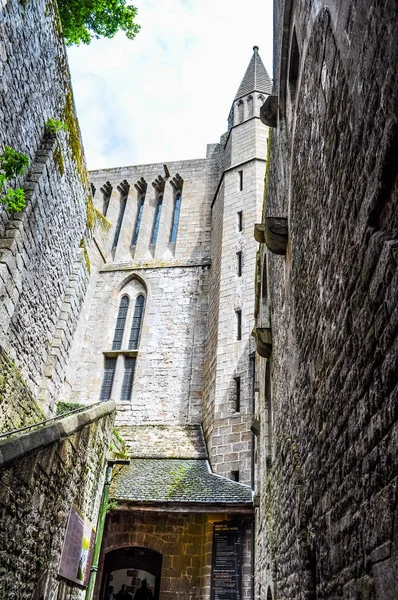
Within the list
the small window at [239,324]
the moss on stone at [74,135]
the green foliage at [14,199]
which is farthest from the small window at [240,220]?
the green foliage at [14,199]

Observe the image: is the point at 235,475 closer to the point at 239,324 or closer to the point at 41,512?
the point at 239,324

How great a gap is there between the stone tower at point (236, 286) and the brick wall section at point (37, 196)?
14.2ft

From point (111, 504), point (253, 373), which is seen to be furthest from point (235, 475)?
point (111, 504)

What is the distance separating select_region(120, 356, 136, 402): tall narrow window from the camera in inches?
580

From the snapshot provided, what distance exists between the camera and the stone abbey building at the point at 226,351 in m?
2.39

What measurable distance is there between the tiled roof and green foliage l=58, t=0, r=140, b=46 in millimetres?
9197

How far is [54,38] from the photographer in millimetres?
8086

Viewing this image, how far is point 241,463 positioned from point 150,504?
2.27 m

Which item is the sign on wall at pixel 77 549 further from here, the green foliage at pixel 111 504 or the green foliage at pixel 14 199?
the green foliage at pixel 14 199

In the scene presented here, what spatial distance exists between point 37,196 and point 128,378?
8.44 metres

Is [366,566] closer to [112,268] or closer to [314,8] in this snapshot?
[314,8]

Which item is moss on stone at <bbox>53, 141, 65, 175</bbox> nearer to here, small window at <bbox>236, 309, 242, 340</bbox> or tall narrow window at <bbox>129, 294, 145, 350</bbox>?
small window at <bbox>236, 309, 242, 340</bbox>

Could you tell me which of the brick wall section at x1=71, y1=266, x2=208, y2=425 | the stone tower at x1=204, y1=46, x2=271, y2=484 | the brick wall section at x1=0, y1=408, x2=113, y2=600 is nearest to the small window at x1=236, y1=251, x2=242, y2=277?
the stone tower at x1=204, y1=46, x2=271, y2=484

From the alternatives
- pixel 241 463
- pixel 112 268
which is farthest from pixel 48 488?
pixel 112 268
